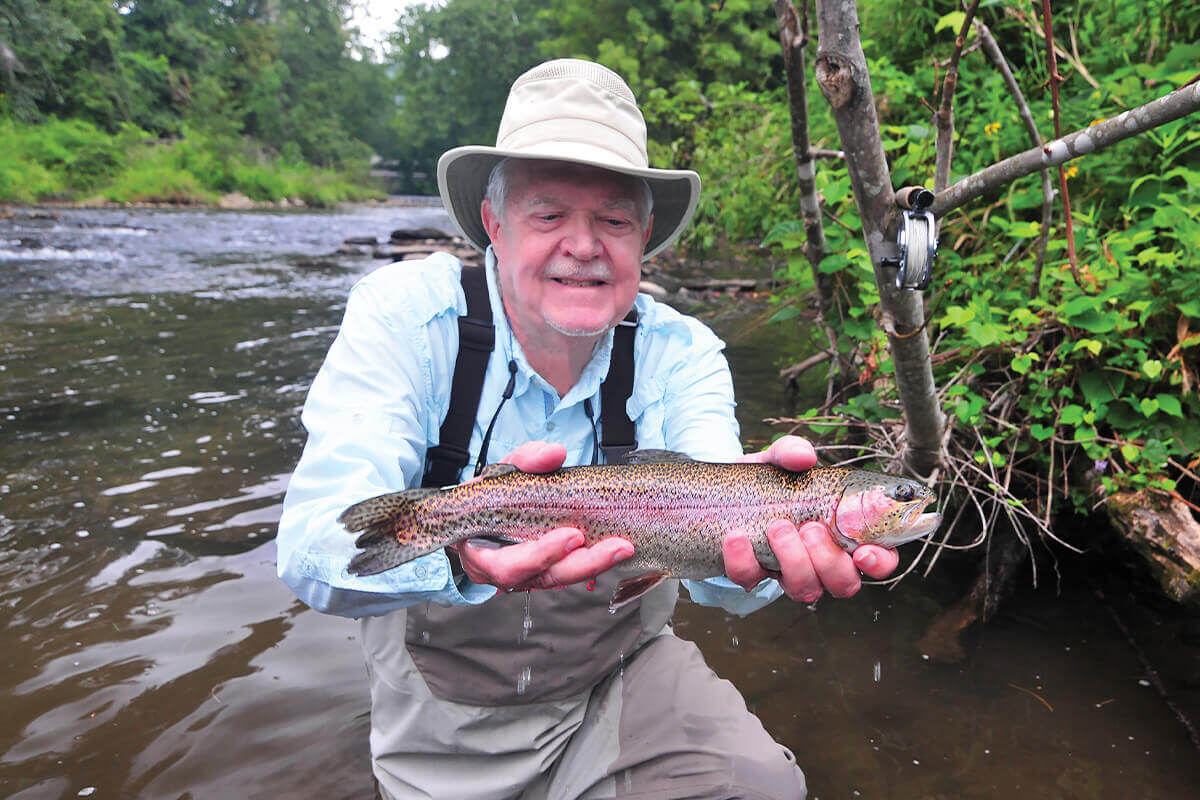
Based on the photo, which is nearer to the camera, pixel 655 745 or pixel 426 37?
pixel 655 745

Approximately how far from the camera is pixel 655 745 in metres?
2.46

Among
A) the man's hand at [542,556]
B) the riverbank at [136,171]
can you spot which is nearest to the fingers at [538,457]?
the man's hand at [542,556]

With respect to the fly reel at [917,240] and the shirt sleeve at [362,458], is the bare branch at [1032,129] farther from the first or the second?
the shirt sleeve at [362,458]

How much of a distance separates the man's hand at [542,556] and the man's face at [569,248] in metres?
0.49

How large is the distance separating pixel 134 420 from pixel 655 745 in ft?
21.3

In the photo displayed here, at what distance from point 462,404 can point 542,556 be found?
769mm

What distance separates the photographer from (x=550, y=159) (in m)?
2.49

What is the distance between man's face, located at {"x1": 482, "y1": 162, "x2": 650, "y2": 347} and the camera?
2.47 meters

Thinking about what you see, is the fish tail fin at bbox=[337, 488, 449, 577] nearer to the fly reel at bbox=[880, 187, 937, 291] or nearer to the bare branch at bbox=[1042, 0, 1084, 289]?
the fly reel at bbox=[880, 187, 937, 291]

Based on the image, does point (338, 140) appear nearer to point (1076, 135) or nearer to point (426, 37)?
point (426, 37)

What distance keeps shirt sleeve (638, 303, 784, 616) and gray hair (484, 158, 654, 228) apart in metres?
0.50

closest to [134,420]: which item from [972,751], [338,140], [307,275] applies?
[972,751]

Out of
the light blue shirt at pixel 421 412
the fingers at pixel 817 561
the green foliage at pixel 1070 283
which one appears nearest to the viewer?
the light blue shirt at pixel 421 412

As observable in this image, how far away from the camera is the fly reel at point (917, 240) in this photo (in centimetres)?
255
